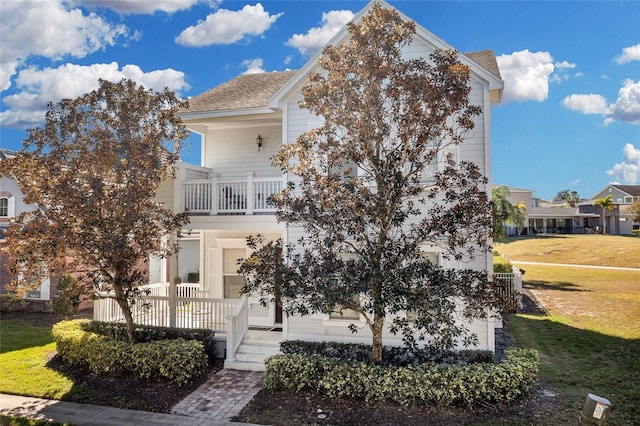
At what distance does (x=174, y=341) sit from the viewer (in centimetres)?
1045

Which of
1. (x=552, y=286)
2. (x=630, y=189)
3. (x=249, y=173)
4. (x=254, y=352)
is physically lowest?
(x=552, y=286)

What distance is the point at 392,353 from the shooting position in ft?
31.5

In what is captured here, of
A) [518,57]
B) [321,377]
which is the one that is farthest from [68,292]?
[518,57]

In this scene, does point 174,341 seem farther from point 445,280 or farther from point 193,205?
point 445,280

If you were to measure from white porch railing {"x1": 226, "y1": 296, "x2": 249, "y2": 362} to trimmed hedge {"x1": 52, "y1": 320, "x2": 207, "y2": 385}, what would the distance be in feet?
2.26

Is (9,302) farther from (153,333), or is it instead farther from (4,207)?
(153,333)

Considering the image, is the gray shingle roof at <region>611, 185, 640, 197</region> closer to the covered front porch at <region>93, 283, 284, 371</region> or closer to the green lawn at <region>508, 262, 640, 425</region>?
the green lawn at <region>508, 262, 640, 425</region>

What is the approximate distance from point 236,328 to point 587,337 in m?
11.5

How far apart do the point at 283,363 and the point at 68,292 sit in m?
6.02

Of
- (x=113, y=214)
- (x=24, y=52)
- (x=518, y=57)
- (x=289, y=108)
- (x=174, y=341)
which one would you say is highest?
(x=518, y=57)

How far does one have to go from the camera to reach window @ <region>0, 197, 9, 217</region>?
19786 millimetres

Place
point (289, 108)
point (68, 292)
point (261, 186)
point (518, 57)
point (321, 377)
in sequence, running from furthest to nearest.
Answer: point (518, 57), point (261, 186), point (289, 108), point (68, 292), point (321, 377)

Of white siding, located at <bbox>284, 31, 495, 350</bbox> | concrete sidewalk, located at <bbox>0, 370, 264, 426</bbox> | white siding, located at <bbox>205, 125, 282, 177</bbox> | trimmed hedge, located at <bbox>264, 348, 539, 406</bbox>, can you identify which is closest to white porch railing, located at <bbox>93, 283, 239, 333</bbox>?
white siding, located at <bbox>284, 31, 495, 350</bbox>

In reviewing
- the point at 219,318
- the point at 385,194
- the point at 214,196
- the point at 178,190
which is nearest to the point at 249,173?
the point at 214,196
